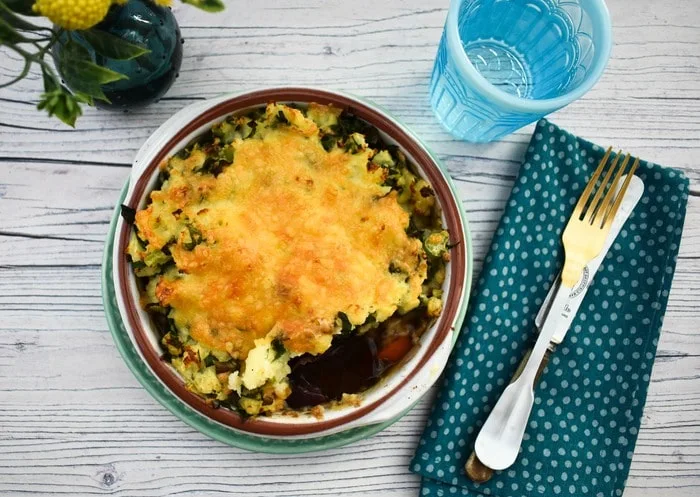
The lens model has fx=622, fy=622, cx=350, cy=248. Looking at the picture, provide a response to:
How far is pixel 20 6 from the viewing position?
1.11 m

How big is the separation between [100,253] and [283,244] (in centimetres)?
68

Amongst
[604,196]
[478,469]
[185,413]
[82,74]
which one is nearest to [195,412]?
[185,413]

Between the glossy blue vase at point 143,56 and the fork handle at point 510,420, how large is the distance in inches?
51.1

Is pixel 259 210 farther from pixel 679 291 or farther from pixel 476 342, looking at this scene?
pixel 679 291

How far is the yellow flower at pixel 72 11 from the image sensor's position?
0.93 meters

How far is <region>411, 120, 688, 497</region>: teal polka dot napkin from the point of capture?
1814 mm

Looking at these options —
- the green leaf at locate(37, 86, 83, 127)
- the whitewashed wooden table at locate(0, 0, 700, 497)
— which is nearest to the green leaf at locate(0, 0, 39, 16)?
the green leaf at locate(37, 86, 83, 127)

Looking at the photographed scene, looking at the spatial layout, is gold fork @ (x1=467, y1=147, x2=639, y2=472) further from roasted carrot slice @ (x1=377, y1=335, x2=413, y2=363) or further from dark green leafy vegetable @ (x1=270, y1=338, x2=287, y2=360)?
dark green leafy vegetable @ (x1=270, y1=338, x2=287, y2=360)

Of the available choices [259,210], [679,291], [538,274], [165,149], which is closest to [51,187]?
[165,149]

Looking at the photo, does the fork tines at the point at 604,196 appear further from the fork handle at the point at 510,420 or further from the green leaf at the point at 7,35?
the green leaf at the point at 7,35

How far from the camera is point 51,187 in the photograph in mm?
1866

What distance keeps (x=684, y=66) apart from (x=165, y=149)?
66.1 inches

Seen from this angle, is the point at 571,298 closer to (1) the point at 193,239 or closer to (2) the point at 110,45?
(1) the point at 193,239

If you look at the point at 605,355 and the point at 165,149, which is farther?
the point at 605,355
